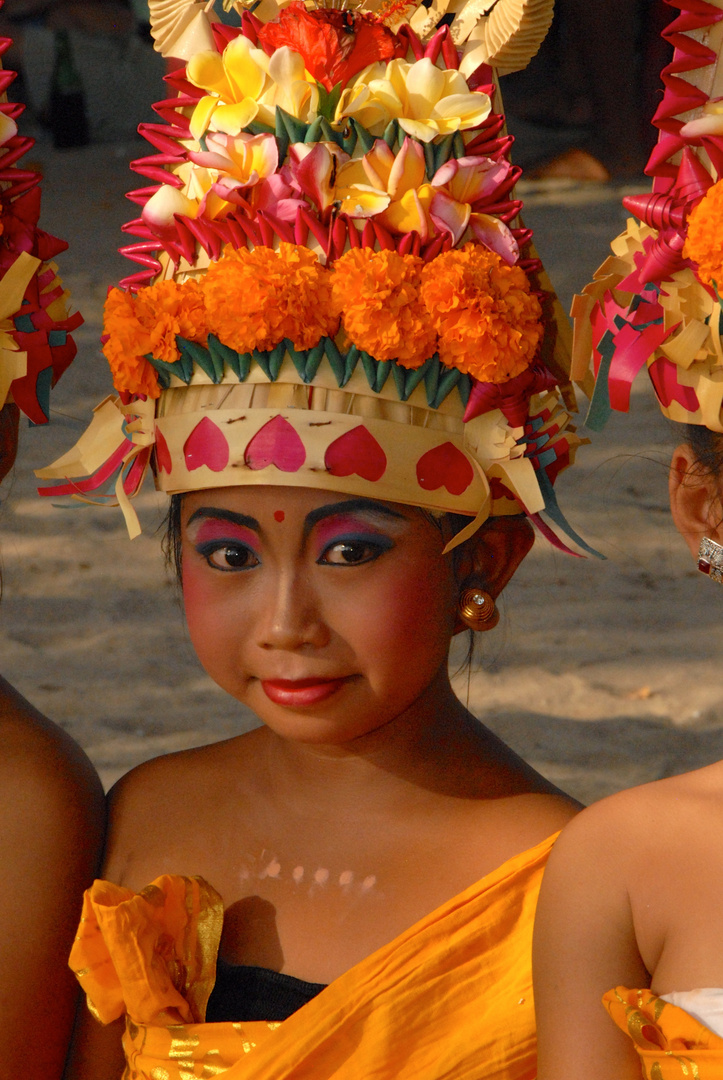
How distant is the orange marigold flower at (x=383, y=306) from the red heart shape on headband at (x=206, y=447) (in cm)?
22

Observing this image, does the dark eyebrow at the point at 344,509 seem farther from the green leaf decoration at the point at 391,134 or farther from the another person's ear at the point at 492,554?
the green leaf decoration at the point at 391,134

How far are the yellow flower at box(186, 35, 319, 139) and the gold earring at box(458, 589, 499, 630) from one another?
677mm

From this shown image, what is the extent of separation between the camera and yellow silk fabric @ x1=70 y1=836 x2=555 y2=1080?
175 cm

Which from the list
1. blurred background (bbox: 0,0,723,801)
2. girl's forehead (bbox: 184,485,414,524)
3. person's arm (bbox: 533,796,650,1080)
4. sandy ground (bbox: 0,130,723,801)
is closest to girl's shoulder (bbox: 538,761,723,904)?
person's arm (bbox: 533,796,650,1080)

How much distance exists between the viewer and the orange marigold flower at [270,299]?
1.76m

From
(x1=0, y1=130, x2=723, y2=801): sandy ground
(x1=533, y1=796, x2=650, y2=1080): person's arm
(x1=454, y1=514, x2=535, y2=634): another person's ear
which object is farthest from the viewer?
(x1=0, y1=130, x2=723, y2=801): sandy ground

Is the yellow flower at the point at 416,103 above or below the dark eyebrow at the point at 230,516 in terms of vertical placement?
above

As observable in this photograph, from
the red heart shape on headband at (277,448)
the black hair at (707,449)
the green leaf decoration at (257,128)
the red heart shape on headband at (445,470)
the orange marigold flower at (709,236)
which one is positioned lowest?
the red heart shape on headband at (445,470)

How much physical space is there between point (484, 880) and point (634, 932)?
0.32m

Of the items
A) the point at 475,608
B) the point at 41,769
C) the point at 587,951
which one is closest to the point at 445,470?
the point at 475,608

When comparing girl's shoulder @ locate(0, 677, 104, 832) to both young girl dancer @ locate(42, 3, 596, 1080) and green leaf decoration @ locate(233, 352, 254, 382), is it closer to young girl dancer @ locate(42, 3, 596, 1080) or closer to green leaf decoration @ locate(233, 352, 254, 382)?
young girl dancer @ locate(42, 3, 596, 1080)

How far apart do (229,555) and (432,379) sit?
353mm

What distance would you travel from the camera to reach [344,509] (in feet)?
5.95

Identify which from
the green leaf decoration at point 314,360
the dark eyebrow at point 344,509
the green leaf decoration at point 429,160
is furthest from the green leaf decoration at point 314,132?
the dark eyebrow at point 344,509
